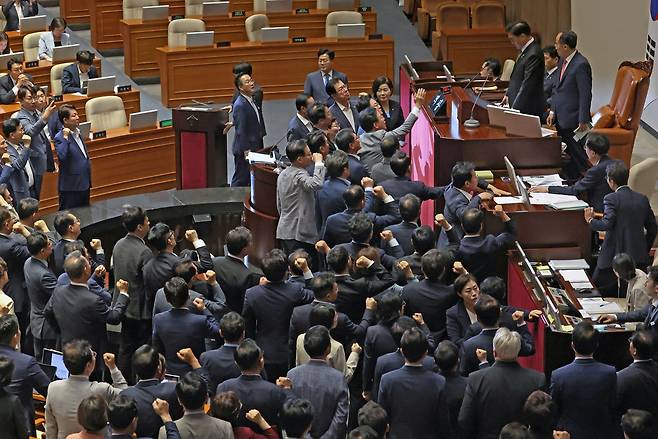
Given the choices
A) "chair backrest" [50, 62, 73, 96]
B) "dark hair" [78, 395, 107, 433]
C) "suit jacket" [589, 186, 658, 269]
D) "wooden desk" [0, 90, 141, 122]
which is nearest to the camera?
"dark hair" [78, 395, 107, 433]

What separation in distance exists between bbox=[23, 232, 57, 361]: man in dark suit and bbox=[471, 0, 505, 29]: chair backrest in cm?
831

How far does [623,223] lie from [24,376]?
372 centimetres

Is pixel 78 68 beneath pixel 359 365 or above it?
above

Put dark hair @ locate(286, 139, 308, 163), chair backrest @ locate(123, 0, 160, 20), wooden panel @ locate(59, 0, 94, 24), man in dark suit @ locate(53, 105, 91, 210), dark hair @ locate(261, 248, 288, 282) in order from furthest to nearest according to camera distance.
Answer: wooden panel @ locate(59, 0, 94, 24), chair backrest @ locate(123, 0, 160, 20), man in dark suit @ locate(53, 105, 91, 210), dark hair @ locate(286, 139, 308, 163), dark hair @ locate(261, 248, 288, 282)

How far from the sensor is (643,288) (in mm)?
6801

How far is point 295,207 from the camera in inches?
333

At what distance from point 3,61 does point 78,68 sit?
2.92ft

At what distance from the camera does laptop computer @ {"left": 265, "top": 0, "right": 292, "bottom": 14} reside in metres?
14.5

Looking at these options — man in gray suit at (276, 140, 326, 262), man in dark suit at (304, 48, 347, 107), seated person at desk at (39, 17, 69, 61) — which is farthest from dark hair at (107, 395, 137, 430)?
seated person at desk at (39, 17, 69, 61)

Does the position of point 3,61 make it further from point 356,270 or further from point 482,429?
point 482,429

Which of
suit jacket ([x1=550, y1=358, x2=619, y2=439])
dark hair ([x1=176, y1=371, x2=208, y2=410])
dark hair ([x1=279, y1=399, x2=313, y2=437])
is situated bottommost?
suit jacket ([x1=550, y1=358, x2=619, y2=439])

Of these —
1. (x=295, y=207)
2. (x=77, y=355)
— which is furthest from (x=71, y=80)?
(x=77, y=355)

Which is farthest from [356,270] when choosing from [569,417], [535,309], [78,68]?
[78,68]

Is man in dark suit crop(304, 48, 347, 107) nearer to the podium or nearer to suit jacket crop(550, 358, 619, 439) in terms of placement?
the podium
